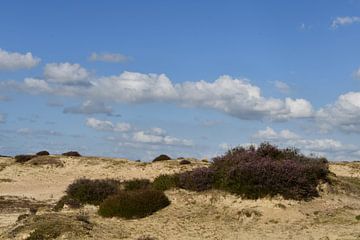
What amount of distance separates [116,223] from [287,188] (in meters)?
6.82

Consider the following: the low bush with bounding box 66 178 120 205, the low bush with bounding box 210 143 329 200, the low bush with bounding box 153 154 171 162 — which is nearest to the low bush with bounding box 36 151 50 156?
the low bush with bounding box 153 154 171 162

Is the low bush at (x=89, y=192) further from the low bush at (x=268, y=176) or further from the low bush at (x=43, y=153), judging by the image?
the low bush at (x=43, y=153)

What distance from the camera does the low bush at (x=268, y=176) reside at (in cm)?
2152

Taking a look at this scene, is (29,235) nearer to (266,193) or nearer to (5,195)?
(266,193)

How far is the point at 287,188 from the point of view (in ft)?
70.4

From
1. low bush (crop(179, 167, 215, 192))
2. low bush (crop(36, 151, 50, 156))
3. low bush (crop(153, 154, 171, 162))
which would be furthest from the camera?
low bush (crop(36, 151, 50, 156))

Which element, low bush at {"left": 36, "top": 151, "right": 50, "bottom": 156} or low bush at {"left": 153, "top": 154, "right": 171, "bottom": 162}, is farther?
low bush at {"left": 36, "top": 151, "right": 50, "bottom": 156}

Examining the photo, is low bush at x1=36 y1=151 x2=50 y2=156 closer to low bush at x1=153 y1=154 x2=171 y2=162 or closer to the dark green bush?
low bush at x1=153 y1=154 x2=171 y2=162

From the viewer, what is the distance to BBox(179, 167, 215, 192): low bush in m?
22.9

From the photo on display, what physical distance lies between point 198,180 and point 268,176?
123 inches

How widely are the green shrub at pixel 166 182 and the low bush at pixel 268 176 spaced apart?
180 cm

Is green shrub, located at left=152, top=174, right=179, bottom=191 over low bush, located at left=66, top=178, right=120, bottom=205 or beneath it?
over

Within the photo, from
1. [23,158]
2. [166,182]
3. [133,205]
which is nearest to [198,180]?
[166,182]

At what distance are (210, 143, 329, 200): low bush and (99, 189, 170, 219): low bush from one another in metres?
2.90
